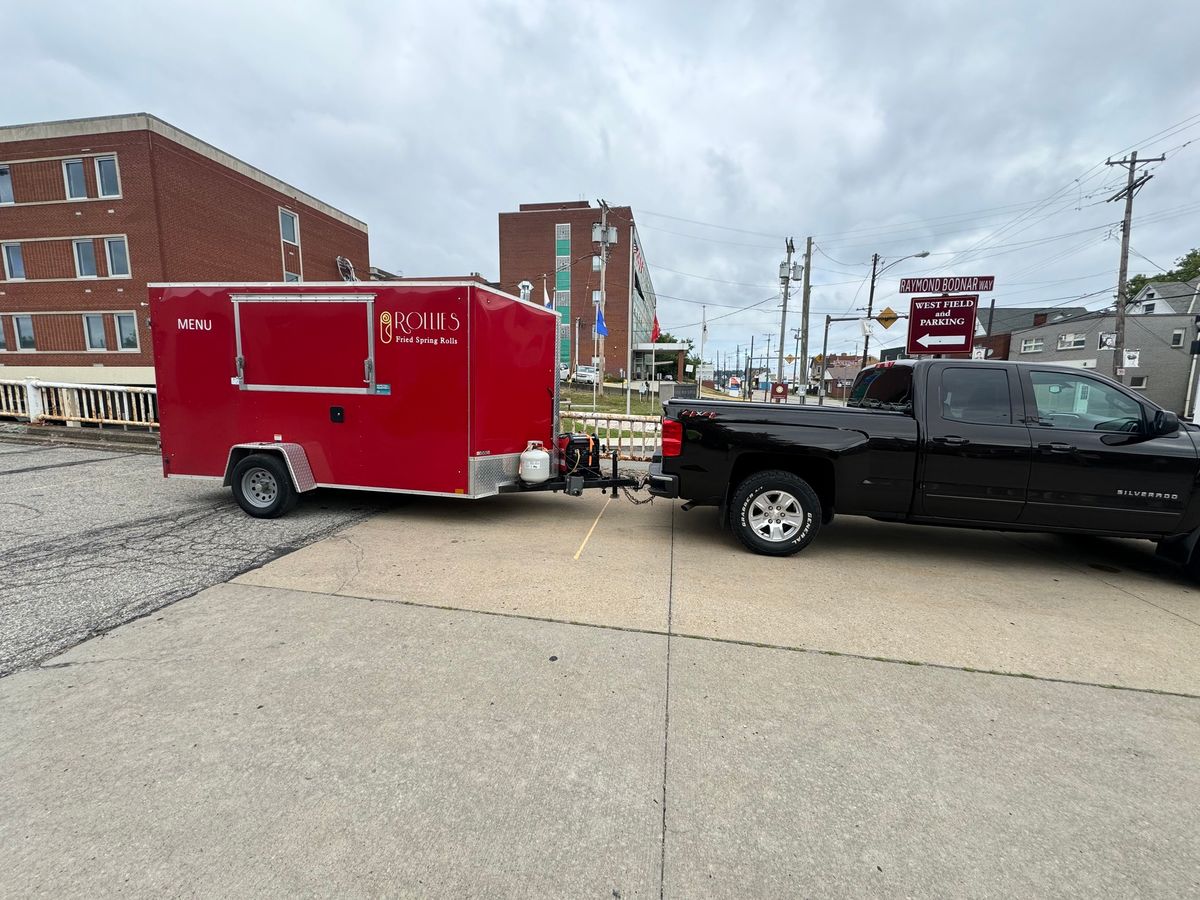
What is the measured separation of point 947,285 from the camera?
10992 millimetres

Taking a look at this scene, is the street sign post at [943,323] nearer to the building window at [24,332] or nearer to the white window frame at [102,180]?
the white window frame at [102,180]

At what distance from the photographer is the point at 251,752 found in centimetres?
259

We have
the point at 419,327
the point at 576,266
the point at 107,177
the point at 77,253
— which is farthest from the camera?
the point at 576,266

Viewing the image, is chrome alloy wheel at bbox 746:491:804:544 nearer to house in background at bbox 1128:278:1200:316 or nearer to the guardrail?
the guardrail

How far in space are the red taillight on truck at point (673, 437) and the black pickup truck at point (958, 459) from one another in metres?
0.01

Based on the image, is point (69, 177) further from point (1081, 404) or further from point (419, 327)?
point (1081, 404)

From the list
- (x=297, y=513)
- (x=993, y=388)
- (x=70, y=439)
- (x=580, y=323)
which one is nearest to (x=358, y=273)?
(x=580, y=323)

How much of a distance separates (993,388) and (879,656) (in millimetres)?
3237

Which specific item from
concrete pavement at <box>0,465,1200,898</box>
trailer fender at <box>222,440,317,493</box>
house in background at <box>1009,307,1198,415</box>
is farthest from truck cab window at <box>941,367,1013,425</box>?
house in background at <box>1009,307,1198,415</box>

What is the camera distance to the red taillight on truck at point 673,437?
5.78 m

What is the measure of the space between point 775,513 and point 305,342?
5372 millimetres

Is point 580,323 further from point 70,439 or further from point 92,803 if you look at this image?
point 92,803

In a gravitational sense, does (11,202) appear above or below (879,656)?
above

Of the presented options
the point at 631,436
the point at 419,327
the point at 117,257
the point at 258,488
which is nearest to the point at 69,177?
the point at 117,257
